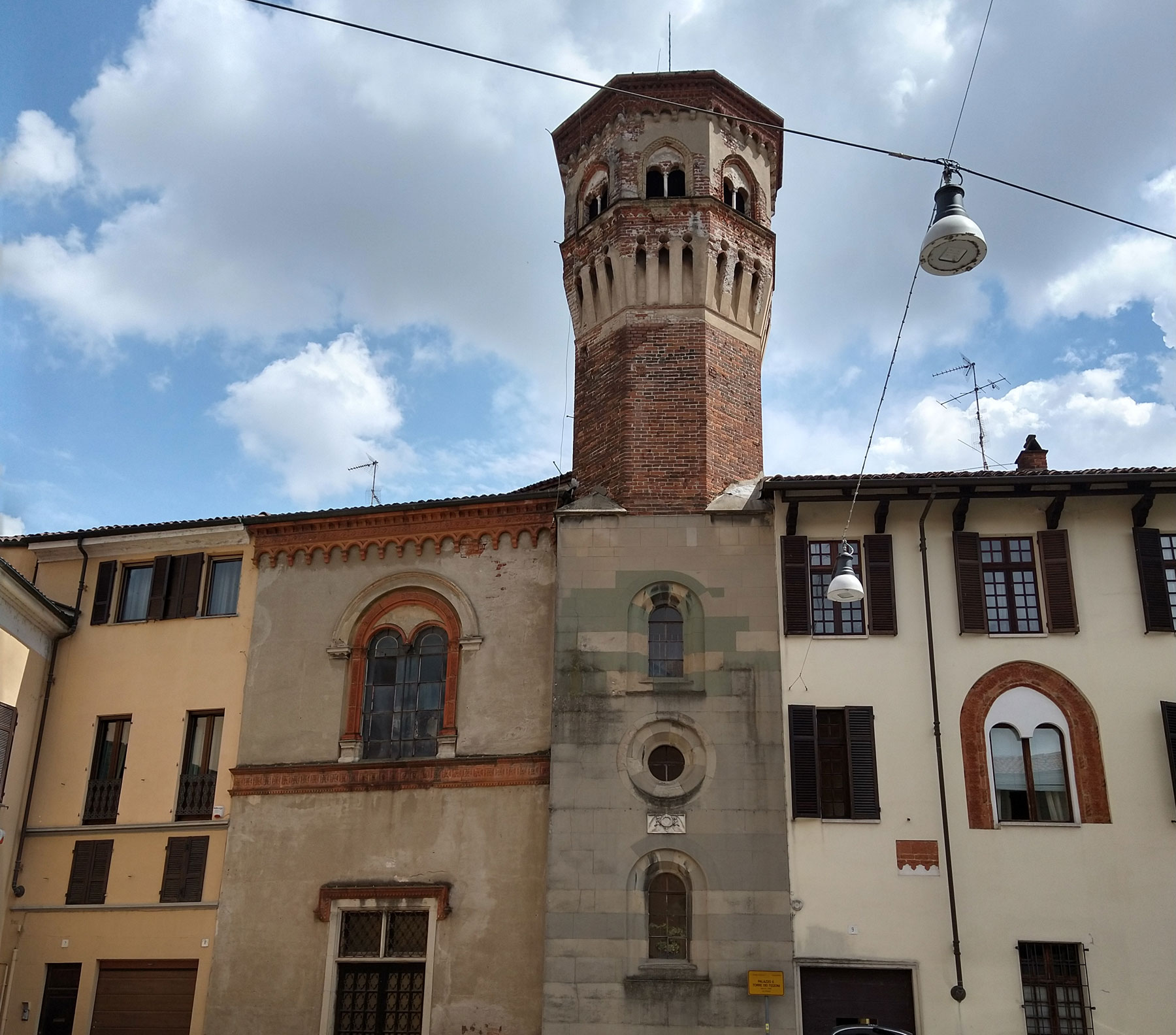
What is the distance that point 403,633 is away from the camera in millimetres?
22484

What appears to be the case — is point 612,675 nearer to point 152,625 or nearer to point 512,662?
point 512,662

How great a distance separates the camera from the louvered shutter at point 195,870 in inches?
850

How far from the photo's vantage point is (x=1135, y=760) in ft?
62.8

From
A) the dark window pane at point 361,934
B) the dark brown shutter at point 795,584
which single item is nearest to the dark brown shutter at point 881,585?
the dark brown shutter at point 795,584

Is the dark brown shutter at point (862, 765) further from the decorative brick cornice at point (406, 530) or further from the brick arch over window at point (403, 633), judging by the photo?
the brick arch over window at point (403, 633)

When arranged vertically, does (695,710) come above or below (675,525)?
below

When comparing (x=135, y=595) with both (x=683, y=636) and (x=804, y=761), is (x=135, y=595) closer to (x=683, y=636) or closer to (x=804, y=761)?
(x=683, y=636)

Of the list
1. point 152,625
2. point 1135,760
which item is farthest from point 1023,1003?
point 152,625

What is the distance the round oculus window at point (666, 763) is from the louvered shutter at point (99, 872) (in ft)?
35.2

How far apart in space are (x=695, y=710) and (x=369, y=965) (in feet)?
23.9

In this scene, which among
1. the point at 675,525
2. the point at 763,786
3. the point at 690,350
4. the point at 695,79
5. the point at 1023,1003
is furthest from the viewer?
the point at 695,79

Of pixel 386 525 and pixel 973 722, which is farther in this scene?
pixel 386 525

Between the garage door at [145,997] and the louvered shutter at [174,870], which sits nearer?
the garage door at [145,997]

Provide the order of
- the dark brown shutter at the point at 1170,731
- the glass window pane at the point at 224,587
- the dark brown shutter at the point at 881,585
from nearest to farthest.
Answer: the dark brown shutter at the point at 1170,731, the dark brown shutter at the point at 881,585, the glass window pane at the point at 224,587
